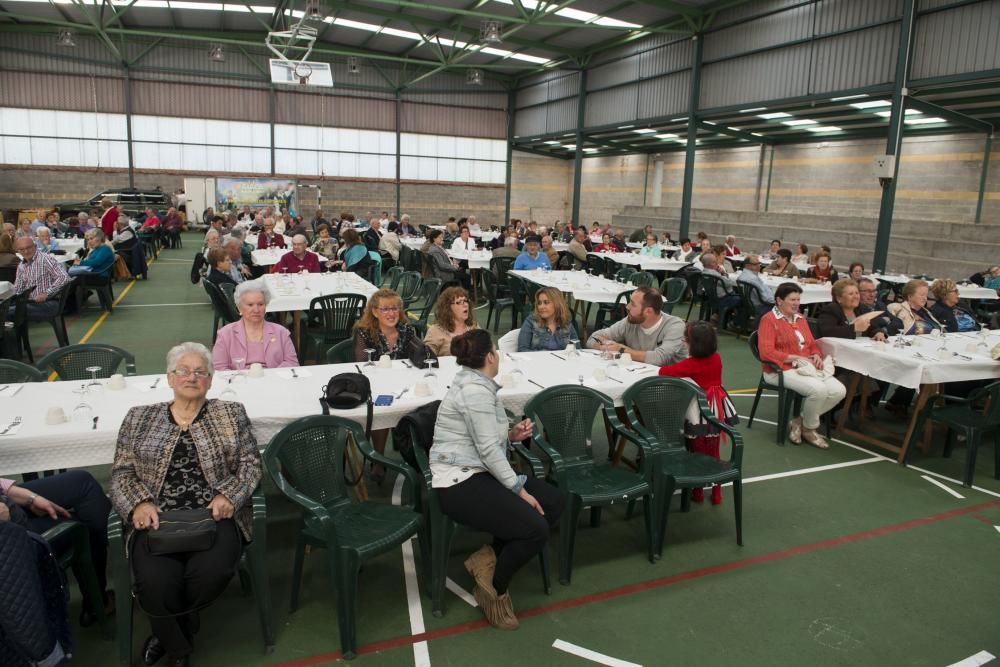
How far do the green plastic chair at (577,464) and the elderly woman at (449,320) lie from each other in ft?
3.67

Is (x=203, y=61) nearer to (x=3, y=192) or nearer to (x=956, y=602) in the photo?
(x=3, y=192)

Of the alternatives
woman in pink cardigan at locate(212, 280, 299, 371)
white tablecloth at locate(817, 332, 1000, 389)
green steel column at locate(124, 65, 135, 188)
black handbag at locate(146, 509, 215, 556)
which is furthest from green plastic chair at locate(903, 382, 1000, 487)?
green steel column at locate(124, 65, 135, 188)

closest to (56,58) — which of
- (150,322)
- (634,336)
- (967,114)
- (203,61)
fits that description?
(203,61)

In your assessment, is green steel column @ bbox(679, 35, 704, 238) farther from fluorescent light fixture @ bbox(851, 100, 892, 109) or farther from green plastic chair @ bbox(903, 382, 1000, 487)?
green plastic chair @ bbox(903, 382, 1000, 487)

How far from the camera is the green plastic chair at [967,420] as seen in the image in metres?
4.31

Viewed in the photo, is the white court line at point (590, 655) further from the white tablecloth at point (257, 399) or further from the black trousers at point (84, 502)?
the black trousers at point (84, 502)

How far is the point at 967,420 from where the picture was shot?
4.42m

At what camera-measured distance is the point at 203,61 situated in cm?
2183

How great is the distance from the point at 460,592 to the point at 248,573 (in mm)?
937

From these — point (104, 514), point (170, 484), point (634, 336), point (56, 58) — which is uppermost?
point (56, 58)

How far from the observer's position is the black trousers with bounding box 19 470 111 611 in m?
2.59

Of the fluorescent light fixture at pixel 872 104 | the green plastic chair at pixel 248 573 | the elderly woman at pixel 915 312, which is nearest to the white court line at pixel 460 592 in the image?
the green plastic chair at pixel 248 573

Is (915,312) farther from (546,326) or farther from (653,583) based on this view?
(653,583)

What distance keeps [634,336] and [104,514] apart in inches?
130
